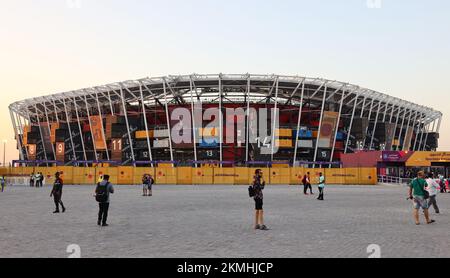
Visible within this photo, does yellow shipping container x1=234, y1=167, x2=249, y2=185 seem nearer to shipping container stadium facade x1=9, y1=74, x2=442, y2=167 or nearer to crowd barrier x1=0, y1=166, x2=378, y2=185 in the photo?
crowd barrier x1=0, y1=166, x2=378, y2=185

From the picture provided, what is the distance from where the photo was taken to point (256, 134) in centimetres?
7912

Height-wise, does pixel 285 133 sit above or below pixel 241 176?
above

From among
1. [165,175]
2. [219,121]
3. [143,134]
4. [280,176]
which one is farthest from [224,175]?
[143,134]

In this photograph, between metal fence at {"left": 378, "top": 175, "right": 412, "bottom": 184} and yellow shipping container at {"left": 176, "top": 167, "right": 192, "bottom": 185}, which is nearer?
yellow shipping container at {"left": 176, "top": 167, "right": 192, "bottom": 185}

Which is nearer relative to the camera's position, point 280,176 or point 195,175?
point 195,175

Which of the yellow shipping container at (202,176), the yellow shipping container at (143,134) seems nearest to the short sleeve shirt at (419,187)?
the yellow shipping container at (202,176)

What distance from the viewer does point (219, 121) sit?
251 ft

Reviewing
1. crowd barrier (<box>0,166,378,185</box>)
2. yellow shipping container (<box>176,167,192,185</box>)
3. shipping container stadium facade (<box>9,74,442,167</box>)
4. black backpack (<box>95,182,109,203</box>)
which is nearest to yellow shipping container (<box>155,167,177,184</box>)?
crowd barrier (<box>0,166,378,185</box>)

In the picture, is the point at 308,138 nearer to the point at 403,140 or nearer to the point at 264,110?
the point at 264,110

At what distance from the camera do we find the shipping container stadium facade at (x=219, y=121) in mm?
75875

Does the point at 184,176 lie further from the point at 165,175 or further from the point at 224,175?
the point at 224,175

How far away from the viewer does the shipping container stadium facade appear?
249 feet

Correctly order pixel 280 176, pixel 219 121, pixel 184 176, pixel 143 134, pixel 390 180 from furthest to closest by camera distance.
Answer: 1. pixel 143 134
2. pixel 219 121
3. pixel 390 180
4. pixel 280 176
5. pixel 184 176

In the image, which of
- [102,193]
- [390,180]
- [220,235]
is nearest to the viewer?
[220,235]
